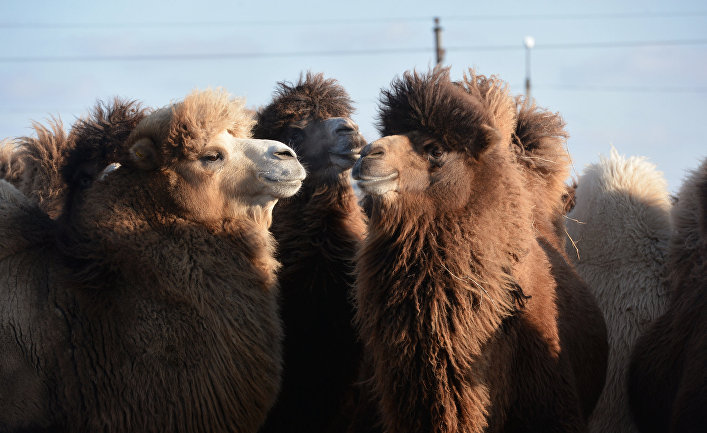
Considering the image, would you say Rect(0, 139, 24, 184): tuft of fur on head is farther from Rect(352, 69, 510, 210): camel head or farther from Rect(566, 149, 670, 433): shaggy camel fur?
Rect(566, 149, 670, 433): shaggy camel fur

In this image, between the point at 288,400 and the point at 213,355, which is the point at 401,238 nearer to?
the point at 213,355

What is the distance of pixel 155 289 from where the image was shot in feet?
15.4

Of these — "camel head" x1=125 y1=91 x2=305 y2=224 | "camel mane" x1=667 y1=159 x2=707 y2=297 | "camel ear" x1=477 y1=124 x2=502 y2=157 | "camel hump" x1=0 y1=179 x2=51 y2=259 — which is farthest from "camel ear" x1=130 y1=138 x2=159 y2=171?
"camel mane" x1=667 y1=159 x2=707 y2=297

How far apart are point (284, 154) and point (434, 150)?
1007 mm

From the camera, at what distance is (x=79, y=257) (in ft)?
15.3

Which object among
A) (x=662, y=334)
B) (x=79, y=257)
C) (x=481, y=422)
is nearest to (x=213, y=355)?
(x=79, y=257)

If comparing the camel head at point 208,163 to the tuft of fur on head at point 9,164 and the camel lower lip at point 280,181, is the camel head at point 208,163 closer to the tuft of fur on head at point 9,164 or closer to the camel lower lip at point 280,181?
the camel lower lip at point 280,181

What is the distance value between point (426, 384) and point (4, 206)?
266cm

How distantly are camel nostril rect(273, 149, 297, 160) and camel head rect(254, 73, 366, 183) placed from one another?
77cm

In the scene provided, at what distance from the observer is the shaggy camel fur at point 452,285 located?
4395mm

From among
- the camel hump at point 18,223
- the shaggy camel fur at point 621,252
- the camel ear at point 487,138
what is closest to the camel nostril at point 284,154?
the camel ear at point 487,138

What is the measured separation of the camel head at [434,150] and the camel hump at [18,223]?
1908mm

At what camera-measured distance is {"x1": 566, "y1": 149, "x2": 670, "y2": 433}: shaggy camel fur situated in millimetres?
Result: 6383

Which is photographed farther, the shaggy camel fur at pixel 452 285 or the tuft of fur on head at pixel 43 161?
the tuft of fur on head at pixel 43 161
